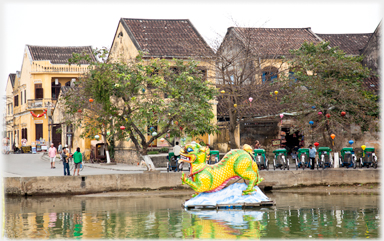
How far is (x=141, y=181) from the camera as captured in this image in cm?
2191

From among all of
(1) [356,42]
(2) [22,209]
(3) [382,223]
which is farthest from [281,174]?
(1) [356,42]

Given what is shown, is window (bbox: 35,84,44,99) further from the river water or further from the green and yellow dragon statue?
the green and yellow dragon statue

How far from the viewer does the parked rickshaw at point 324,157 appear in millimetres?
24078

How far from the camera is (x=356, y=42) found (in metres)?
37.6

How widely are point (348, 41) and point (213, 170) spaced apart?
25.0 m

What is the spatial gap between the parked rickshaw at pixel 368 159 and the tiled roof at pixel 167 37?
1054cm

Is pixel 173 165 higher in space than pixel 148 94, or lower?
lower

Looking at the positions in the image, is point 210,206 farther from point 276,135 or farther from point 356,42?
point 356,42

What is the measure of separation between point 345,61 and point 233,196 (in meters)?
13.3

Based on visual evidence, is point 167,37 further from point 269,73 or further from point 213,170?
point 213,170

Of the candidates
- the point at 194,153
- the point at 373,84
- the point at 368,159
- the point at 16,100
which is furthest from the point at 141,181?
the point at 16,100

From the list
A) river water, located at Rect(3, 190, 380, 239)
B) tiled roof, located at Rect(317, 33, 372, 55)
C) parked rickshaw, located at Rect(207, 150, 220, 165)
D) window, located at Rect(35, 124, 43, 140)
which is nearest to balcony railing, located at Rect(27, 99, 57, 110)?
window, located at Rect(35, 124, 43, 140)

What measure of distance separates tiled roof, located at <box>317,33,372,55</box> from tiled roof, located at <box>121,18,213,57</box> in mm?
10279

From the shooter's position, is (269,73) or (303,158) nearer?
(303,158)
